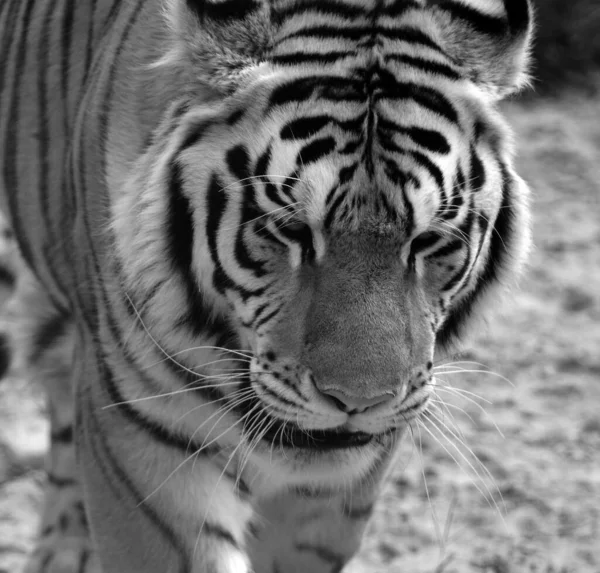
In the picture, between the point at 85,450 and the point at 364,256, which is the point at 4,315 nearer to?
the point at 85,450

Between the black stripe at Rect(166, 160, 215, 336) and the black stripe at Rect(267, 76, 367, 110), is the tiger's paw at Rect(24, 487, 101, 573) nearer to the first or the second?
the black stripe at Rect(166, 160, 215, 336)

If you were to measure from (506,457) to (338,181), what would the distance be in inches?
63.6

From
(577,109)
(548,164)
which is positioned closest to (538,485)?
(548,164)

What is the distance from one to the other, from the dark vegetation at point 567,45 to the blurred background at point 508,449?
133 cm

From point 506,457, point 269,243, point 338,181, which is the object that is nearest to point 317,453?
point 269,243

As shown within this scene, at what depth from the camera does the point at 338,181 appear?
65.3 inches

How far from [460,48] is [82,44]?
0.88 metres

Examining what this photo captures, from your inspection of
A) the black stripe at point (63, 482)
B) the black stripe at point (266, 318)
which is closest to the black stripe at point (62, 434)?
the black stripe at point (63, 482)

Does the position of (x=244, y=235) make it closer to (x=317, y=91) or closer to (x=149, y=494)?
(x=317, y=91)

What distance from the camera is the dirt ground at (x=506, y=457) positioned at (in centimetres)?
271

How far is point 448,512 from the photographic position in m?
2.85

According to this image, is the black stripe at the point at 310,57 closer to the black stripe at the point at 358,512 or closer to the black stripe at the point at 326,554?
the black stripe at the point at 358,512

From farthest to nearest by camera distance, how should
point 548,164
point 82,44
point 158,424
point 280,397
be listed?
point 548,164, point 82,44, point 158,424, point 280,397

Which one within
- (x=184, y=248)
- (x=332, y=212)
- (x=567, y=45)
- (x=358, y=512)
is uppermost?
(x=567, y=45)
